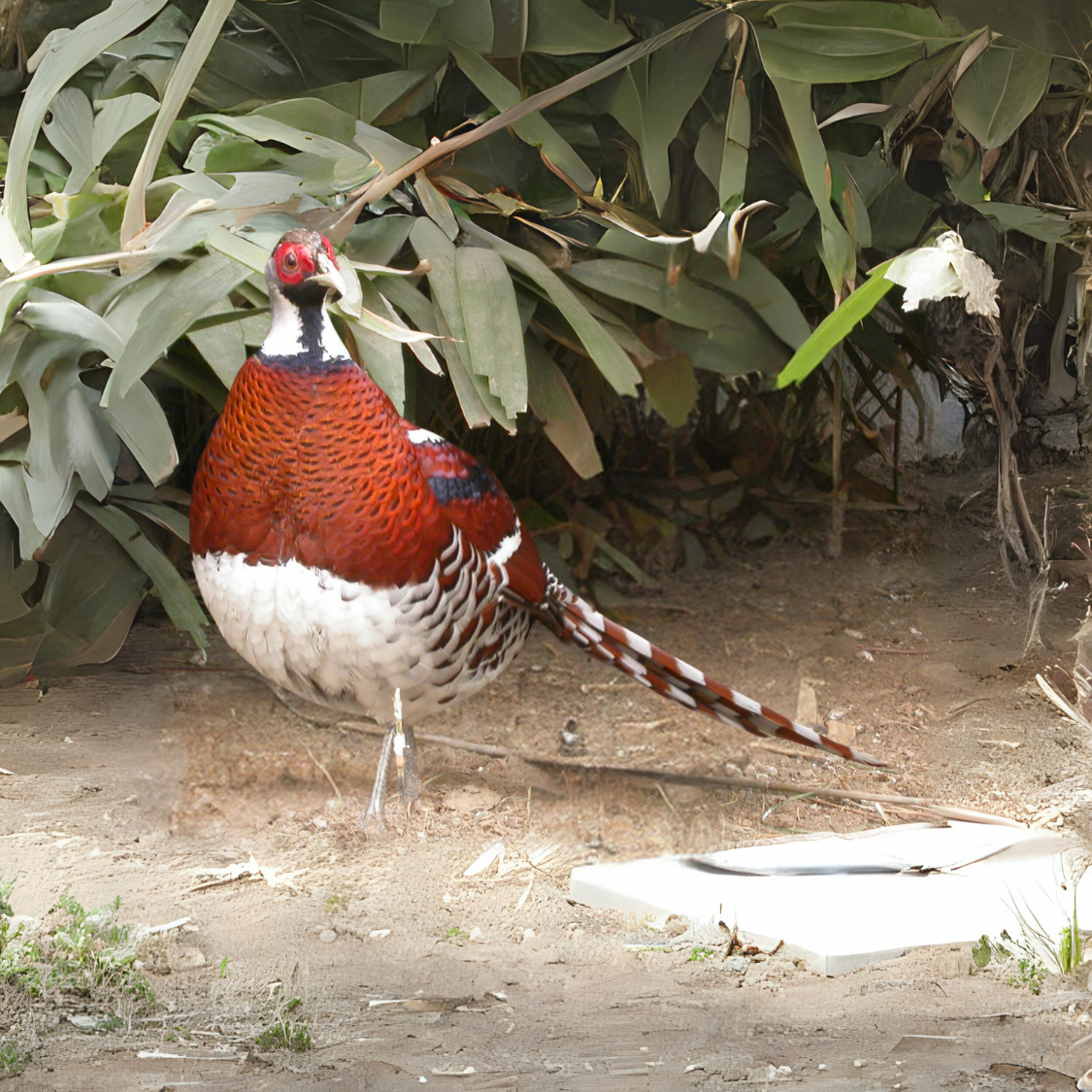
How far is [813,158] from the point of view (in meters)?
1.08

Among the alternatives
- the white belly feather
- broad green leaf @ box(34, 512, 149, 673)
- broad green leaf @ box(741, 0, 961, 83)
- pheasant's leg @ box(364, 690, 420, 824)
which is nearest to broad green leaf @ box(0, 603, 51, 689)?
broad green leaf @ box(34, 512, 149, 673)

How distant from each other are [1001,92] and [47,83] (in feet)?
2.97

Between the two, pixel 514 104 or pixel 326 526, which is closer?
pixel 326 526

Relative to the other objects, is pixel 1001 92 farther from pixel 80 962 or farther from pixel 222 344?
pixel 80 962

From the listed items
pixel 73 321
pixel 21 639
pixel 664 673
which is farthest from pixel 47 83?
pixel 664 673

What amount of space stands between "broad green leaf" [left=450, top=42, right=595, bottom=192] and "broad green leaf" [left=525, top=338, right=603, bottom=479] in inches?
7.6

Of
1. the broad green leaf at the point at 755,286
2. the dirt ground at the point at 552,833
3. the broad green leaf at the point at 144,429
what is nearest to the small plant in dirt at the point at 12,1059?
the dirt ground at the point at 552,833

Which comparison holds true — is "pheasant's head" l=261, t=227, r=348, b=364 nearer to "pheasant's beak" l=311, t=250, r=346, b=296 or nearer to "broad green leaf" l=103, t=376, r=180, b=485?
"pheasant's beak" l=311, t=250, r=346, b=296

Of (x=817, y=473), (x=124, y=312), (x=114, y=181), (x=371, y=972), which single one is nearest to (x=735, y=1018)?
(x=371, y=972)

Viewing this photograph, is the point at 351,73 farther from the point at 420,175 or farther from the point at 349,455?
the point at 349,455

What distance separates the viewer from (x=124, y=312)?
3.52ft

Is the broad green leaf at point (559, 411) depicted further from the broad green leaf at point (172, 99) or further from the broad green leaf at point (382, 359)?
the broad green leaf at point (172, 99)

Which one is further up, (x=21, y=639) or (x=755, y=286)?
(x=755, y=286)

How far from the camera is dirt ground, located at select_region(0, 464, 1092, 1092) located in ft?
2.44
